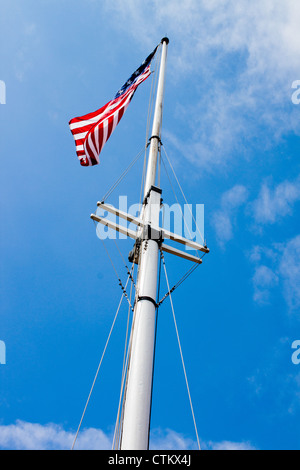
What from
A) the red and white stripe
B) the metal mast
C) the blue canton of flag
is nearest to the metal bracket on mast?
the metal mast

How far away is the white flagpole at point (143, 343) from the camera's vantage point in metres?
6.91

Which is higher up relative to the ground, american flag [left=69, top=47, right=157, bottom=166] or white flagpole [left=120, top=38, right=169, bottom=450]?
american flag [left=69, top=47, right=157, bottom=166]

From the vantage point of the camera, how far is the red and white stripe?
11164 mm

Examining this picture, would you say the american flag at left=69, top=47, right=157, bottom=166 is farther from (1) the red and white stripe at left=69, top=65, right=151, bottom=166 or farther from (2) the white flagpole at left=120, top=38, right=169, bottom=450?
(2) the white flagpole at left=120, top=38, right=169, bottom=450

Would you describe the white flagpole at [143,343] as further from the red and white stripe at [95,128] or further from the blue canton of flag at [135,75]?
the blue canton of flag at [135,75]

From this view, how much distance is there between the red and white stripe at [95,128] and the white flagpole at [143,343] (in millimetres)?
1808

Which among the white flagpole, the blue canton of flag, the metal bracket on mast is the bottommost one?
the white flagpole

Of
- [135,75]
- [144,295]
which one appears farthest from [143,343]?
[135,75]

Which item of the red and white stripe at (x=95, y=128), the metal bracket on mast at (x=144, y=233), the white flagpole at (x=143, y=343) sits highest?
the red and white stripe at (x=95, y=128)

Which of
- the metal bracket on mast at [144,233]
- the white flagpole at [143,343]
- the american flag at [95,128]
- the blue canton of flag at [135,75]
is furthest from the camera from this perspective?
the blue canton of flag at [135,75]

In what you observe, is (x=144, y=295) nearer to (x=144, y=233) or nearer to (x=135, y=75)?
(x=144, y=233)

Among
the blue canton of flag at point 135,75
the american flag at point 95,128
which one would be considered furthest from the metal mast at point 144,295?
the blue canton of flag at point 135,75
